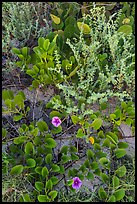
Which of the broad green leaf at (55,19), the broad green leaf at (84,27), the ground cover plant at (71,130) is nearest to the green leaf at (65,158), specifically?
the ground cover plant at (71,130)

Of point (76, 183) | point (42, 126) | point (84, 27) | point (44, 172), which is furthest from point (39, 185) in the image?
point (84, 27)

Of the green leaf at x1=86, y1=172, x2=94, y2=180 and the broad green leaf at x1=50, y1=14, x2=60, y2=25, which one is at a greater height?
the broad green leaf at x1=50, y1=14, x2=60, y2=25

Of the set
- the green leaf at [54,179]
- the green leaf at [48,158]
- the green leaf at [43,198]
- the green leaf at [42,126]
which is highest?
the green leaf at [42,126]

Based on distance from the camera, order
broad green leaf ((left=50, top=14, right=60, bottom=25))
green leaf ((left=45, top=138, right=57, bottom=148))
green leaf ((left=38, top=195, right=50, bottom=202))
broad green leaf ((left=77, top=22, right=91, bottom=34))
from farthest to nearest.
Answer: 1. broad green leaf ((left=50, top=14, right=60, bottom=25))
2. broad green leaf ((left=77, top=22, right=91, bottom=34))
3. green leaf ((left=45, top=138, right=57, bottom=148))
4. green leaf ((left=38, top=195, right=50, bottom=202))

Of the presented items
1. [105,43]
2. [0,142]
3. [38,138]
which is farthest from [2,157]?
[105,43]

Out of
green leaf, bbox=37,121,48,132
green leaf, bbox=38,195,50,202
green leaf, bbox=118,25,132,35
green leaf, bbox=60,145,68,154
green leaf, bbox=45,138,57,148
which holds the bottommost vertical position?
green leaf, bbox=38,195,50,202

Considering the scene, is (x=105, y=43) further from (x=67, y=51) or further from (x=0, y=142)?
(x=0, y=142)

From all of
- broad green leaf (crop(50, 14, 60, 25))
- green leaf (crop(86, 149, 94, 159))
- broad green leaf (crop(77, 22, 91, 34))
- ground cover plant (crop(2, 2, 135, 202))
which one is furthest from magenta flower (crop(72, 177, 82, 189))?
broad green leaf (crop(50, 14, 60, 25))

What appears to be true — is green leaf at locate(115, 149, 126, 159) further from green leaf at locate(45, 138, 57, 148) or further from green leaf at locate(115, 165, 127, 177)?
green leaf at locate(45, 138, 57, 148)

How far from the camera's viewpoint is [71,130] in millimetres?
1952

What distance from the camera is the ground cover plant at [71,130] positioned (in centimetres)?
170

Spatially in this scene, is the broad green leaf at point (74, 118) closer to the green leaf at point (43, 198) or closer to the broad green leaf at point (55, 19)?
the green leaf at point (43, 198)

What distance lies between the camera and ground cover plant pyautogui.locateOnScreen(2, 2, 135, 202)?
1.70 m

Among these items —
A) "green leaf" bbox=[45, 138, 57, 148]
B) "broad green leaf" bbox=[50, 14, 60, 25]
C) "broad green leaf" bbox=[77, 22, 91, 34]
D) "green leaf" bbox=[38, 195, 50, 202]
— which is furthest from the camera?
"broad green leaf" bbox=[50, 14, 60, 25]
